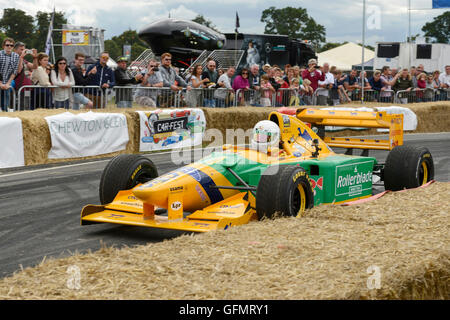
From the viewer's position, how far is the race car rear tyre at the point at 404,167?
837 cm

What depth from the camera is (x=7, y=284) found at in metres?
3.75

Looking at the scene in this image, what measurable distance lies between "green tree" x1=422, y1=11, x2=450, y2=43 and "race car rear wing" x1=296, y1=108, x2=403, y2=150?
117 metres

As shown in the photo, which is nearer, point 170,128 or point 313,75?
point 170,128

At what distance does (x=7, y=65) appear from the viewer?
478 inches

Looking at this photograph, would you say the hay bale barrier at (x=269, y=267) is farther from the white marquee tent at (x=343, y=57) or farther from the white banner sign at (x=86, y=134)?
the white marquee tent at (x=343, y=57)

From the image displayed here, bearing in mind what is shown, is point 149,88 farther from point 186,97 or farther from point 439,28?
point 439,28

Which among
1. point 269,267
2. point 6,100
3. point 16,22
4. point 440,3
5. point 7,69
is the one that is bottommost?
point 269,267

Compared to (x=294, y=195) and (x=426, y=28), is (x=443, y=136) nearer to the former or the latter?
(x=294, y=195)

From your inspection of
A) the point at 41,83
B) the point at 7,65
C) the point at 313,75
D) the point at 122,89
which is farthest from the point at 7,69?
the point at 313,75

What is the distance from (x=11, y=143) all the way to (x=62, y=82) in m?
2.31

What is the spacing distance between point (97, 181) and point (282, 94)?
8.65m

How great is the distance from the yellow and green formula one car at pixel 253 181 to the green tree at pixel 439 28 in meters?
118

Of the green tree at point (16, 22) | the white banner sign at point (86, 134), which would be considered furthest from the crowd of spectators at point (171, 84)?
the green tree at point (16, 22)

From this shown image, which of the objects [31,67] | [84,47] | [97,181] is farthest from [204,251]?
[84,47]
